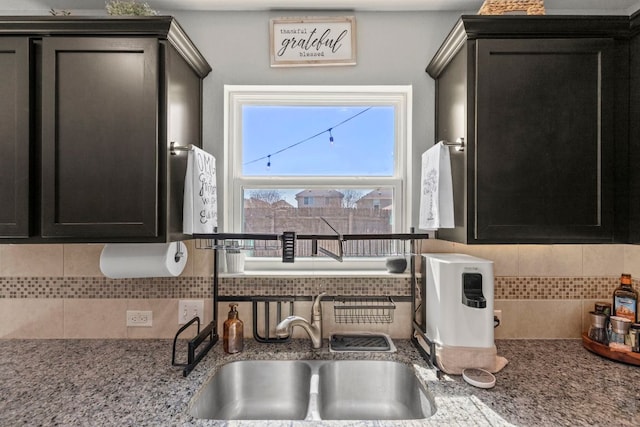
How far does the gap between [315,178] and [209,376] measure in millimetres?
1036

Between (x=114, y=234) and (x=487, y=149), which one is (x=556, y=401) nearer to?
(x=487, y=149)

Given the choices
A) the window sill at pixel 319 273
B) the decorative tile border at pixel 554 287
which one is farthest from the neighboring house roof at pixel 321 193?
the decorative tile border at pixel 554 287

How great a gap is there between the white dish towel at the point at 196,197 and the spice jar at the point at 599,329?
5.81ft

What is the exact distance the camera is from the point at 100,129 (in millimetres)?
1219

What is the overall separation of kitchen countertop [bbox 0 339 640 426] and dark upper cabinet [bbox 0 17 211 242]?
53 cm

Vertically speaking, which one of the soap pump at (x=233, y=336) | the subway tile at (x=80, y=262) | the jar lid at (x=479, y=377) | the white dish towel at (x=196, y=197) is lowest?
the jar lid at (x=479, y=377)

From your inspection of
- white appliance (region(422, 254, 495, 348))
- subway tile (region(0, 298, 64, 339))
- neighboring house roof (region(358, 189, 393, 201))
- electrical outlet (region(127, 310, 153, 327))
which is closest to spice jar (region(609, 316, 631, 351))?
white appliance (region(422, 254, 495, 348))

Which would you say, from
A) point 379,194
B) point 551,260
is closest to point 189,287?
point 379,194

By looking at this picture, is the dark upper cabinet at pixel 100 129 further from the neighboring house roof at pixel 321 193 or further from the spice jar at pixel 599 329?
the spice jar at pixel 599 329

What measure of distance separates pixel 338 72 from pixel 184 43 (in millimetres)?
715

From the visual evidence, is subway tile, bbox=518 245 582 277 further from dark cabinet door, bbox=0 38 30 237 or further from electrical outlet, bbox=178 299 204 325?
dark cabinet door, bbox=0 38 30 237

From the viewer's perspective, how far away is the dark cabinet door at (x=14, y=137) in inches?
48.1

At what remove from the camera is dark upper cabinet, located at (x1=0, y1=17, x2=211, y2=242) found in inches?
47.9

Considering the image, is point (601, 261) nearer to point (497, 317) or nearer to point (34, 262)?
point (497, 317)
